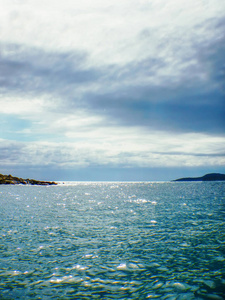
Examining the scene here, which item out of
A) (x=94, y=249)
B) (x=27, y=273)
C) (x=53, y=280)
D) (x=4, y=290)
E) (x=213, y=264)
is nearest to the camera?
(x=4, y=290)

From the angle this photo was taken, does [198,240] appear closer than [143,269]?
No

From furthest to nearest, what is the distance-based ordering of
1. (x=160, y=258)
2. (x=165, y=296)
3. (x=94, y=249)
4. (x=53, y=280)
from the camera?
(x=94, y=249) → (x=160, y=258) → (x=53, y=280) → (x=165, y=296)

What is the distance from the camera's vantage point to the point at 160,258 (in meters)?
19.5

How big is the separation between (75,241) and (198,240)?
12.8 meters

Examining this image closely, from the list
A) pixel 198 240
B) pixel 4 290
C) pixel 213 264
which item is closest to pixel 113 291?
pixel 4 290

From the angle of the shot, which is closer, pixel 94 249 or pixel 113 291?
pixel 113 291

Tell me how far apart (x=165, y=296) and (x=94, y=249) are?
10.5m

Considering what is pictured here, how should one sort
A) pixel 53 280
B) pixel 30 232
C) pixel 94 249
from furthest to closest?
pixel 30 232 → pixel 94 249 → pixel 53 280

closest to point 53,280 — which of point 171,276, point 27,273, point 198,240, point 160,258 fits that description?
point 27,273

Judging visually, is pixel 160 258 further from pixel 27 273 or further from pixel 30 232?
pixel 30 232

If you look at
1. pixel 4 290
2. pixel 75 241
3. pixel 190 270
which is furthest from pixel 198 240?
pixel 4 290

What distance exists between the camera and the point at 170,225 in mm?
34844

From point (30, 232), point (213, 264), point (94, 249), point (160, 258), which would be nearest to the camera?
point (213, 264)

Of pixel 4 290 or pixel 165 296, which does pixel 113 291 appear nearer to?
pixel 165 296
